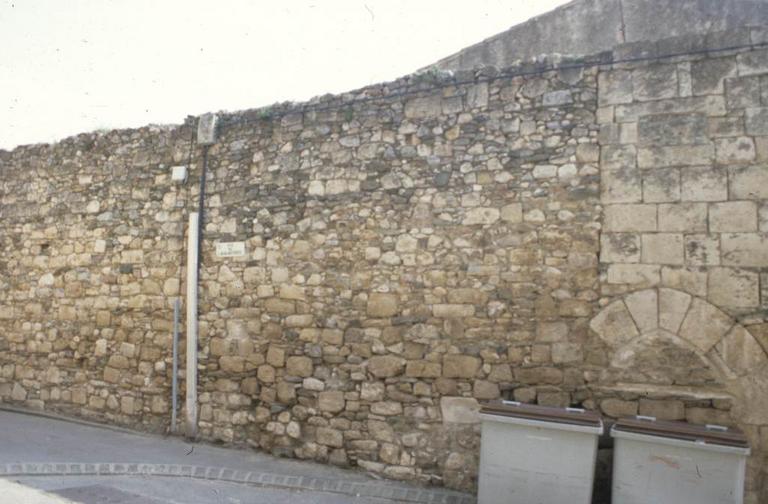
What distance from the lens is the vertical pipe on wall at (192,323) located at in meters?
7.29

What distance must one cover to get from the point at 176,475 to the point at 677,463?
4152mm

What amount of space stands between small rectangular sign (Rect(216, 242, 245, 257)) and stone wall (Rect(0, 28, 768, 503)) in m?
0.09

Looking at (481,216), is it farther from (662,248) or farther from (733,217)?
(733,217)

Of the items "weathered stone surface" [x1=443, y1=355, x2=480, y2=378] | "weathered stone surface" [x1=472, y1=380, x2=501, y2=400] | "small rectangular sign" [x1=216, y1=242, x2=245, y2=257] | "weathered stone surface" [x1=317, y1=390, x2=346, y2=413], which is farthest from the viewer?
"small rectangular sign" [x1=216, y1=242, x2=245, y2=257]

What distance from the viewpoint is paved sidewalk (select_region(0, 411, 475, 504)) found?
5.39 metres

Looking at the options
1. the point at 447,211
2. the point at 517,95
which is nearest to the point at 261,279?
the point at 447,211

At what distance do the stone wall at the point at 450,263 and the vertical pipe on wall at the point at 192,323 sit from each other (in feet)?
0.41

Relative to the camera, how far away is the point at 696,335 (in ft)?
16.9

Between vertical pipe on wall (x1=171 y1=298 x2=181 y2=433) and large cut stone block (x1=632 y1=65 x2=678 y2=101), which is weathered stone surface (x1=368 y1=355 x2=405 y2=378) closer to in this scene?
vertical pipe on wall (x1=171 y1=298 x2=181 y2=433)

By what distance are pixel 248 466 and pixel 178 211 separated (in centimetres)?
309

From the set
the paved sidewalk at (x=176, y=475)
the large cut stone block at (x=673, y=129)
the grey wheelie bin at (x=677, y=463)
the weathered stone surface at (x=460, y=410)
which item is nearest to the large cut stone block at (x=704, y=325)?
the grey wheelie bin at (x=677, y=463)

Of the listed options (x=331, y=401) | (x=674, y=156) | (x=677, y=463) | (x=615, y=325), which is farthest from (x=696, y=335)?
(x=331, y=401)

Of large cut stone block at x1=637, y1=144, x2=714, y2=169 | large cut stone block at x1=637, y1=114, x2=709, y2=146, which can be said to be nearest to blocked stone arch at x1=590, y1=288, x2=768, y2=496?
large cut stone block at x1=637, y1=144, x2=714, y2=169

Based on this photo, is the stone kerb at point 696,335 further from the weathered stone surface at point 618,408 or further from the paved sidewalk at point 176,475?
the paved sidewalk at point 176,475
